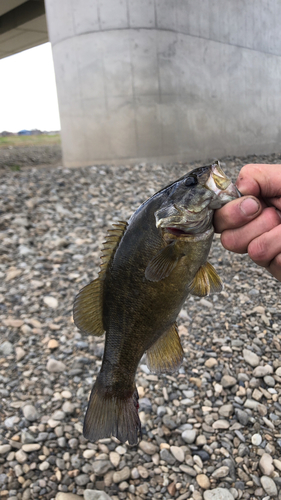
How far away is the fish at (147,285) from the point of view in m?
1.21

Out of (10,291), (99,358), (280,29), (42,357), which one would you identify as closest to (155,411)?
(99,358)

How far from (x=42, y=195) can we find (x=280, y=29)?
8495 mm

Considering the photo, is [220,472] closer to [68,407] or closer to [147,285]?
[68,407]

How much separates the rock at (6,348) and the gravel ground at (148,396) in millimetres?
12

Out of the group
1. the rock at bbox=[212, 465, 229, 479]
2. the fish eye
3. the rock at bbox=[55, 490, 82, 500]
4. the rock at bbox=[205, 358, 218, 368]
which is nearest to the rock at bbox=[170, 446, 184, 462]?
the rock at bbox=[212, 465, 229, 479]

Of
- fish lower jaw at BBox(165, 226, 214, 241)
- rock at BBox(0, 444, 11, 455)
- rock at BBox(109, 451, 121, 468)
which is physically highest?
fish lower jaw at BBox(165, 226, 214, 241)

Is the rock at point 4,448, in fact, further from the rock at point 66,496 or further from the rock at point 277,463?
the rock at point 277,463

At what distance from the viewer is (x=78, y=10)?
7371 millimetres

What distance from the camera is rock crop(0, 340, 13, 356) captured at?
3377 millimetres

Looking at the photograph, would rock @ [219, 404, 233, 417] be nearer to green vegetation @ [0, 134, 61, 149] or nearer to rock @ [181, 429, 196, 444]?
rock @ [181, 429, 196, 444]

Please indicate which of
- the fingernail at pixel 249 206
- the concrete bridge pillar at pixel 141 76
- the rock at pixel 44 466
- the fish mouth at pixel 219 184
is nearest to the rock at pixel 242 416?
the rock at pixel 44 466

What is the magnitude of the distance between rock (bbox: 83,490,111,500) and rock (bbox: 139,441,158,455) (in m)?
A: 0.36

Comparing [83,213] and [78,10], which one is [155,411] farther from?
[78,10]

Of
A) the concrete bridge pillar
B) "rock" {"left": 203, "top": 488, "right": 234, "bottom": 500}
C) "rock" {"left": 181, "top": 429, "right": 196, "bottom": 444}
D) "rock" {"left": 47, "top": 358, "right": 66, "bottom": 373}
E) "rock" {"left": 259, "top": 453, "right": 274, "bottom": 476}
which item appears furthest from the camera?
the concrete bridge pillar
